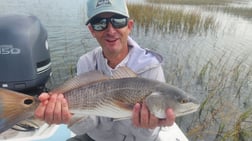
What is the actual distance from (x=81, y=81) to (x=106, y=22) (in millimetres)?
656

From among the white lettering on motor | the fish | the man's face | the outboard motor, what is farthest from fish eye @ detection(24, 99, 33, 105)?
the white lettering on motor

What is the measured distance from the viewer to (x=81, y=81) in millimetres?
2180

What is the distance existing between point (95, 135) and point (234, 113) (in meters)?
4.32

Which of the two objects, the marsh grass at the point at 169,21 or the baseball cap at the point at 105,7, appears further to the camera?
the marsh grass at the point at 169,21

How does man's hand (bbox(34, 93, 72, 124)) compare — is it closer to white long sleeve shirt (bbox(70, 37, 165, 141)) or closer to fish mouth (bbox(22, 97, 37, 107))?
fish mouth (bbox(22, 97, 37, 107))

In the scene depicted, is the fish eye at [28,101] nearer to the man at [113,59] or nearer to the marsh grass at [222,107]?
the man at [113,59]

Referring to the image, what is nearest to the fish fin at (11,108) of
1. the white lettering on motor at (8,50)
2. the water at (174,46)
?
the white lettering on motor at (8,50)

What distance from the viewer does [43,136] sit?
3344mm

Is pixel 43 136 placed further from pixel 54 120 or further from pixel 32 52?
pixel 32 52

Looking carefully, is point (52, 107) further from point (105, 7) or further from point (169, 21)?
point (169, 21)

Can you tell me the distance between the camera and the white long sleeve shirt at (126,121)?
2639 millimetres

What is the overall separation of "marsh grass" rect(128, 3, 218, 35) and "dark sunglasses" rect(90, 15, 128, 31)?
416 inches

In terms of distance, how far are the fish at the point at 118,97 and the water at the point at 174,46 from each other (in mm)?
4031

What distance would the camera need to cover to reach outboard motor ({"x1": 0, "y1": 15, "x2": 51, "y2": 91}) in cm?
427
